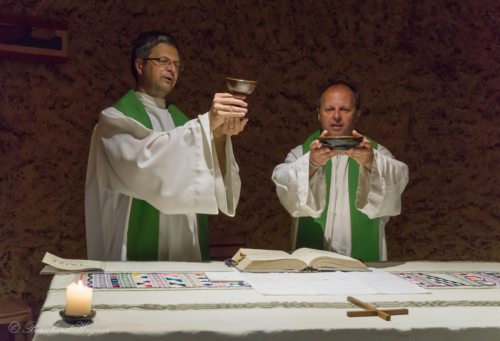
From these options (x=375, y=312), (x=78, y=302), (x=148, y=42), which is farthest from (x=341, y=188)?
(x=78, y=302)

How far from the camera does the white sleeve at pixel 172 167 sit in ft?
11.2

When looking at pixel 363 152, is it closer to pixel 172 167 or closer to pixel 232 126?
pixel 232 126

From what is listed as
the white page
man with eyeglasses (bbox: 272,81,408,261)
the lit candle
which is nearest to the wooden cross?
the white page

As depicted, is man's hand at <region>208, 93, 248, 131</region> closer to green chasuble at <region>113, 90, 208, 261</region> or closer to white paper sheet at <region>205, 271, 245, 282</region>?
green chasuble at <region>113, 90, 208, 261</region>

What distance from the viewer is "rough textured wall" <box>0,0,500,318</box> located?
4867 millimetres

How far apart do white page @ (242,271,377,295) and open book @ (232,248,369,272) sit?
7 centimetres

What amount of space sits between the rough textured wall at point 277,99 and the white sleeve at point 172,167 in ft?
5.11

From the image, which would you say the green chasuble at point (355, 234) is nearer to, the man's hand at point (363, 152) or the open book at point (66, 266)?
the man's hand at point (363, 152)

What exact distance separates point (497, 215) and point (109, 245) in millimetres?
3599

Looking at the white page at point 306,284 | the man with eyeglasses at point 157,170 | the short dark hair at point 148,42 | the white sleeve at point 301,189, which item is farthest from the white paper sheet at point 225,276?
the short dark hair at point 148,42

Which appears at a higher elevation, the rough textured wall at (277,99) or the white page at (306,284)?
the rough textured wall at (277,99)

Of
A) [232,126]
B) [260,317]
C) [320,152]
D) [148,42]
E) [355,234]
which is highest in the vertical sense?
[148,42]

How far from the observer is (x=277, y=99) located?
213 inches

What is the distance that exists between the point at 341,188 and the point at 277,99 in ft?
4.40
